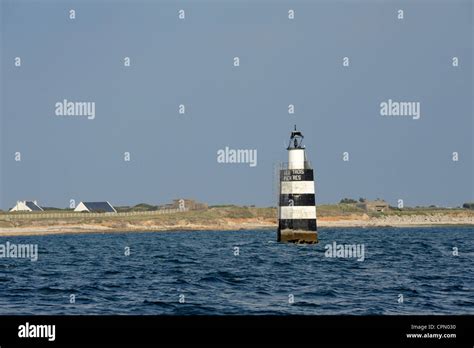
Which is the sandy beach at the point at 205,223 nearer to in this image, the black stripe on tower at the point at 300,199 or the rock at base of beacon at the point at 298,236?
the rock at base of beacon at the point at 298,236

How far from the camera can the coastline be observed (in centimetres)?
12468

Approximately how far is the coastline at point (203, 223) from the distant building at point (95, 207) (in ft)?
27.7

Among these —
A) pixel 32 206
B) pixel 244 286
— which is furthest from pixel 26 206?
pixel 244 286

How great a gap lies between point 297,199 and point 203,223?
99.3m

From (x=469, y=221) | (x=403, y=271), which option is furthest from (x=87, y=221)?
(x=403, y=271)

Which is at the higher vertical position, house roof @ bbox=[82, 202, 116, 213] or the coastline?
house roof @ bbox=[82, 202, 116, 213]

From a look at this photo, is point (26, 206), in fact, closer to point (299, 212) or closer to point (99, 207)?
point (99, 207)

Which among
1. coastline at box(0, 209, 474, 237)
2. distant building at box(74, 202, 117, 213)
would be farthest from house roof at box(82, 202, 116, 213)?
coastline at box(0, 209, 474, 237)

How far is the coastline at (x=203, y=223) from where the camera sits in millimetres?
124675

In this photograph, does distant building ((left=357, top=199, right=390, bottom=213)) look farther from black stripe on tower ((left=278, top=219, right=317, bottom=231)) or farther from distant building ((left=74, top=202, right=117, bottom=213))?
black stripe on tower ((left=278, top=219, right=317, bottom=231))
